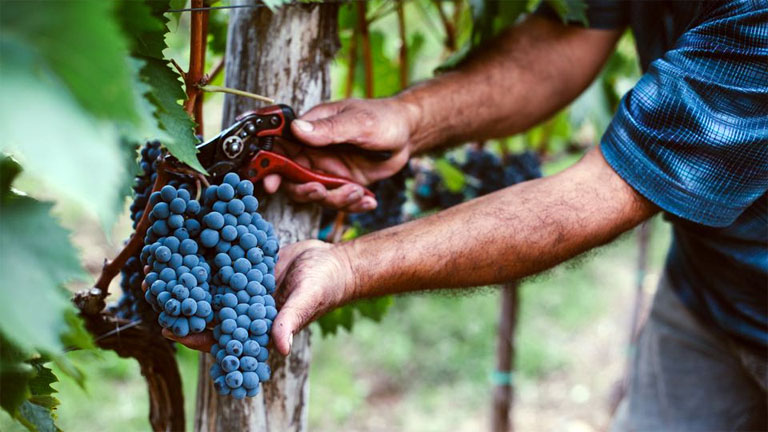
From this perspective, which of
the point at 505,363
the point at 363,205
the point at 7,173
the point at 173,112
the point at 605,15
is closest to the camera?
the point at 7,173

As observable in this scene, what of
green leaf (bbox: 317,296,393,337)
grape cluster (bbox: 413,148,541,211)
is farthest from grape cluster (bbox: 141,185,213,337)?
grape cluster (bbox: 413,148,541,211)

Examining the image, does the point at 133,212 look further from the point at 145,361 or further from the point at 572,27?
the point at 572,27

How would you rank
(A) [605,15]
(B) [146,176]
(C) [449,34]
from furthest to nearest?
(C) [449,34]
(A) [605,15]
(B) [146,176]

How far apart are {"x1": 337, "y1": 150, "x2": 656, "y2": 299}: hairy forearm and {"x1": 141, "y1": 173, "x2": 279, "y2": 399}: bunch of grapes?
0.24m

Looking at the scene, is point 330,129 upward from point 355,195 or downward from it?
upward

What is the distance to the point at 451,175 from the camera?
1956mm

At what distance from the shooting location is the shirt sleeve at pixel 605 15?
1516mm

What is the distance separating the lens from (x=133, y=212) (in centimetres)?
102

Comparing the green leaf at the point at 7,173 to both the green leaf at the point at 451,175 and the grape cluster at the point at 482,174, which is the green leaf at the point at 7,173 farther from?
the grape cluster at the point at 482,174

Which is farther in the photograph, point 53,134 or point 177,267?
point 177,267

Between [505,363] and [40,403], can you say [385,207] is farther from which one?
[505,363]

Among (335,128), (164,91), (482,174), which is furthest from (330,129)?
(482,174)

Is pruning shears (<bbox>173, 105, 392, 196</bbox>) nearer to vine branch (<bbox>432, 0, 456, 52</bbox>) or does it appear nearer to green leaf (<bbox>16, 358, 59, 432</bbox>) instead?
green leaf (<bbox>16, 358, 59, 432</bbox>)

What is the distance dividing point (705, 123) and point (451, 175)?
978 mm
